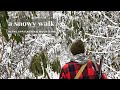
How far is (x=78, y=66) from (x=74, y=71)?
0.19ft

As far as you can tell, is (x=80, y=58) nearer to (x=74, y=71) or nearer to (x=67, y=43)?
(x=74, y=71)

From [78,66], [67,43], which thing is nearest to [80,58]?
[78,66]

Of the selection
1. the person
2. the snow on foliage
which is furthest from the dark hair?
the snow on foliage

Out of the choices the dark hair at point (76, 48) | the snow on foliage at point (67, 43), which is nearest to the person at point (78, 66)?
the dark hair at point (76, 48)

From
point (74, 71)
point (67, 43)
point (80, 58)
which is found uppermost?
point (80, 58)

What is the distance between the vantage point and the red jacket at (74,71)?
287cm

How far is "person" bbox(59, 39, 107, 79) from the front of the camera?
9.45ft

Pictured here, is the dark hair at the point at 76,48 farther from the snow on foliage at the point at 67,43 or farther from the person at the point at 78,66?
the snow on foliage at the point at 67,43

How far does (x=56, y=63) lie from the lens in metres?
5.49

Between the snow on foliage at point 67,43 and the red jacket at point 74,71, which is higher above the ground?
the red jacket at point 74,71

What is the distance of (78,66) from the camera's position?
292cm

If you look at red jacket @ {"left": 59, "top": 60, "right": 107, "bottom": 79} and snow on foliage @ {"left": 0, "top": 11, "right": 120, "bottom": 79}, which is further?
snow on foliage @ {"left": 0, "top": 11, "right": 120, "bottom": 79}

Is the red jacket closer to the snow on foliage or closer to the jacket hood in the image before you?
the jacket hood

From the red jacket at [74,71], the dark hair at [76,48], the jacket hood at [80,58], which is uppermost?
the dark hair at [76,48]
